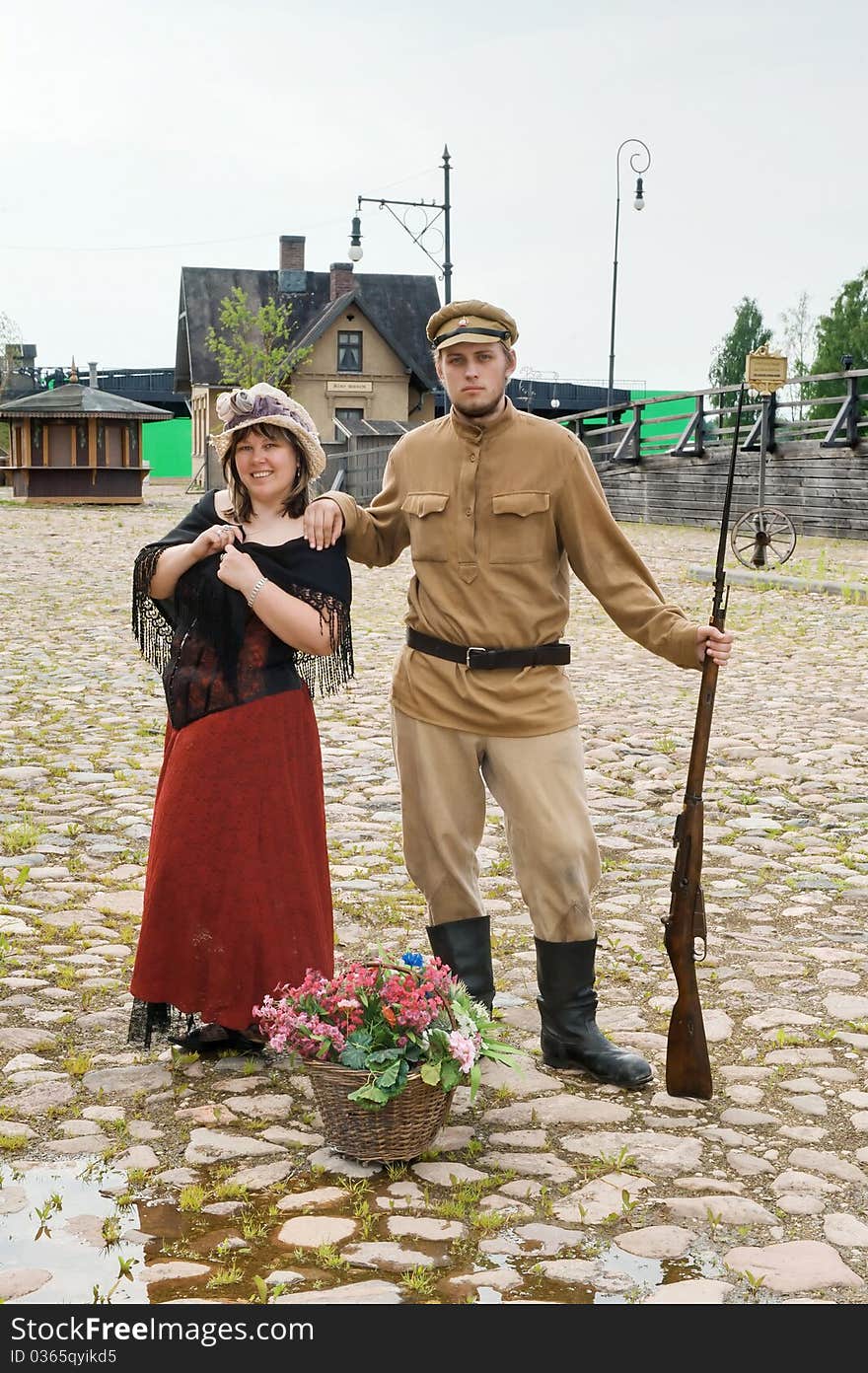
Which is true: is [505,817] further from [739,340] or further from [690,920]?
[739,340]

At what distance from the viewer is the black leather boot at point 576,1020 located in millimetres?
4461

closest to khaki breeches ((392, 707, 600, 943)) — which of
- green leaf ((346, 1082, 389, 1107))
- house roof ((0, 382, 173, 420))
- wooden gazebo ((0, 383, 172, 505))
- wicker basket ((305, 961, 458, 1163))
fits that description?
wicker basket ((305, 961, 458, 1163))

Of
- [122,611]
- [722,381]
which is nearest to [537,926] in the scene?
[122,611]

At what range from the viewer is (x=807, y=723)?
32.8ft

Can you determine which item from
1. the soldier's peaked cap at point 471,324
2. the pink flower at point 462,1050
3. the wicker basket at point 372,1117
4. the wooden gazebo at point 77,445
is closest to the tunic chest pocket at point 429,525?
the soldier's peaked cap at point 471,324

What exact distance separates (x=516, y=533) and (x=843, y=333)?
57.0 m

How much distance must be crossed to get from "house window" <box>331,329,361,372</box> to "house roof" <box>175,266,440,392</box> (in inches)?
67.4

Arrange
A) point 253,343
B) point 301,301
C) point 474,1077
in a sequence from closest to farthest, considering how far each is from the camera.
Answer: point 474,1077 → point 253,343 → point 301,301

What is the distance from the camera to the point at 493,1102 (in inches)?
172

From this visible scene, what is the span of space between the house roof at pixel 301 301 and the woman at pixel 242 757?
161ft

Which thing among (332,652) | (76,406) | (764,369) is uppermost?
(764,369)

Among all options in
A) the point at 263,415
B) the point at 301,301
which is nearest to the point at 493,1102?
the point at 263,415

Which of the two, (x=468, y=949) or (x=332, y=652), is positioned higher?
(x=332, y=652)

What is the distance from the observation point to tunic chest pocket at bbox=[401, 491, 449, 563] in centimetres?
452
